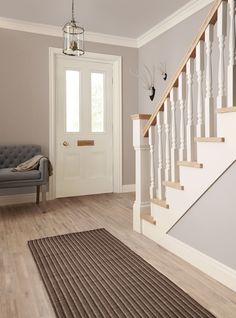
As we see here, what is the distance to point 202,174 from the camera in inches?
82.7

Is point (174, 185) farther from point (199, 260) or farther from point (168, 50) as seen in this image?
point (168, 50)

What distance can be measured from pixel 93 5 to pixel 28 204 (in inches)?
117

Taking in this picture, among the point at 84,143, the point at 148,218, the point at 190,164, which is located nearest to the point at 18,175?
the point at 84,143

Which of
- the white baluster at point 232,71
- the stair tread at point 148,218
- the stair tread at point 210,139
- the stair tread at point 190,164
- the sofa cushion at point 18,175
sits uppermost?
the white baluster at point 232,71

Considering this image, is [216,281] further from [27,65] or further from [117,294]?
[27,65]

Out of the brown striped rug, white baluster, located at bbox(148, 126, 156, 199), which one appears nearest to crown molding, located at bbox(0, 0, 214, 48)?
white baluster, located at bbox(148, 126, 156, 199)

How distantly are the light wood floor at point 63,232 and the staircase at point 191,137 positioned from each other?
0.34m

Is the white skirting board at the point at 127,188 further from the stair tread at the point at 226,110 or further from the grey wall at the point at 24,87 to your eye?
the stair tread at the point at 226,110

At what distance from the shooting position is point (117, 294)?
1.86 metres

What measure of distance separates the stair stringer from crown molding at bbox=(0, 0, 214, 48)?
244cm

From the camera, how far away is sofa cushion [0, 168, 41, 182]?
3620 mm

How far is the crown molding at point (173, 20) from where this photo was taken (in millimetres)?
3713

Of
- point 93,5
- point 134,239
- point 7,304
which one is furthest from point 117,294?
point 93,5

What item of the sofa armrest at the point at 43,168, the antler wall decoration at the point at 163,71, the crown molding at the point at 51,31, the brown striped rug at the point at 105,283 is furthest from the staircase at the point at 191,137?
the crown molding at the point at 51,31
